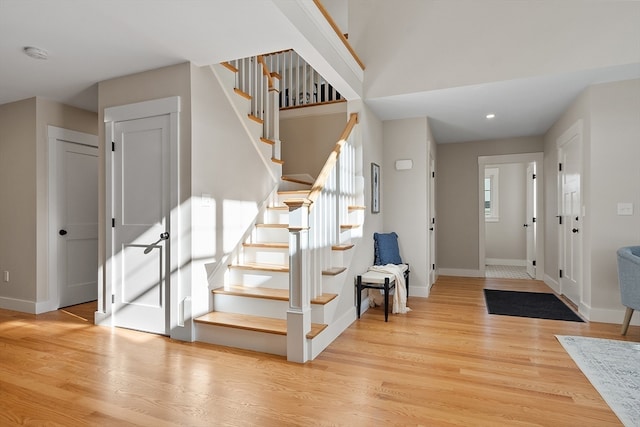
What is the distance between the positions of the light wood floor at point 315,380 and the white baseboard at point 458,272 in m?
2.88

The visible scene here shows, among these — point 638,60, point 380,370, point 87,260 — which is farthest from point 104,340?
point 638,60

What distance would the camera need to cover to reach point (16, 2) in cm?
227

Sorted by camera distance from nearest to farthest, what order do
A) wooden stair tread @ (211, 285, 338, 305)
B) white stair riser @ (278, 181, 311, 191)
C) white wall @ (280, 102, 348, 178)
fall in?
wooden stair tread @ (211, 285, 338, 305) < white stair riser @ (278, 181, 311, 191) < white wall @ (280, 102, 348, 178)

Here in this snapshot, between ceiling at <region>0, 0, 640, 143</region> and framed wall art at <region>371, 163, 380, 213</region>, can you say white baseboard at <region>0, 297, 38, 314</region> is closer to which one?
ceiling at <region>0, 0, 640, 143</region>

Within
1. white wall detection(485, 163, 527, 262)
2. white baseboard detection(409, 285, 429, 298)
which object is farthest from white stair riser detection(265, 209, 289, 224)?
white wall detection(485, 163, 527, 262)

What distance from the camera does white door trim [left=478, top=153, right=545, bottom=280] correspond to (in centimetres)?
598

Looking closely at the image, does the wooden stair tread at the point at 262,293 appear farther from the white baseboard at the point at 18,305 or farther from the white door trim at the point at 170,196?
the white baseboard at the point at 18,305

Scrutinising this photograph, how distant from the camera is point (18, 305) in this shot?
4.18 meters

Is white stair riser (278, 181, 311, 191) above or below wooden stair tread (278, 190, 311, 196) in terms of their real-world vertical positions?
above

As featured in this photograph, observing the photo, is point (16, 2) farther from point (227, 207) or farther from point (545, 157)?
point (545, 157)

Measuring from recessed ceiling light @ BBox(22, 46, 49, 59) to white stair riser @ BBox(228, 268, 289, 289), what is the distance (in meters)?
2.44

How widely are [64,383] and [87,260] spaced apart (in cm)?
268

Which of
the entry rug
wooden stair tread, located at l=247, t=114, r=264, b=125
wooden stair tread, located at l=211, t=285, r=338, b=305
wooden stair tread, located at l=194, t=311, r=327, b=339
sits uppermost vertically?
wooden stair tread, located at l=247, t=114, r=264, b=125

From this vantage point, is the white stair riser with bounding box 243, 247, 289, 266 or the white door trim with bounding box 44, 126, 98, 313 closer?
the white stair riser with bounding box 243, 247, 289, 266
